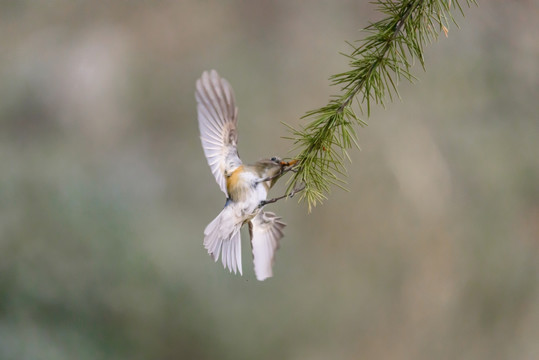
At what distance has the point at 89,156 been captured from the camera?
59.9 inches

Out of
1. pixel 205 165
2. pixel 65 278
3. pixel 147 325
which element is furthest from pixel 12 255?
pixel 205 165

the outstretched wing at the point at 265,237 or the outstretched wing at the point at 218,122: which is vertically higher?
the outstretched wing at the point at 218,122

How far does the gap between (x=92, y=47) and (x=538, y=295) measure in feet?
4.87

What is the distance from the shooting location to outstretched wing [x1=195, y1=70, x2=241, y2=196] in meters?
0.42

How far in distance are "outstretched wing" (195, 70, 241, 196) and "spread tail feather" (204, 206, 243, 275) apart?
0.02m

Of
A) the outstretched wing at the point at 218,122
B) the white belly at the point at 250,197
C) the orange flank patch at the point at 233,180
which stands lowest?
the white belly at the point at 250,197

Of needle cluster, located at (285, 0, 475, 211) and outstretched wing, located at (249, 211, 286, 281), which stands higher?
needle cluster, located at (285, 0, 475, 211)

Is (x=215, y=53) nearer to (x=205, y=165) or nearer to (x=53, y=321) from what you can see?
(x=205, y=165)

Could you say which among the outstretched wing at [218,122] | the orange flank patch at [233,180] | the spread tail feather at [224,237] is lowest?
the spread tail feather at [224,237]

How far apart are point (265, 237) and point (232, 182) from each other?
6 centimetres

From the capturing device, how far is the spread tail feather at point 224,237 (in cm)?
47

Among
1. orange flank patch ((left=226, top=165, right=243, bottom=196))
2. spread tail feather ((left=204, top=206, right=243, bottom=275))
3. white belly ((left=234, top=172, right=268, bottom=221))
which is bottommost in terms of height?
spread tail feather ((left=204, top=206, right=243, bottom=275))

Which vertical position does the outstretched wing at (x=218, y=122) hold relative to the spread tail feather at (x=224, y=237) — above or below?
above

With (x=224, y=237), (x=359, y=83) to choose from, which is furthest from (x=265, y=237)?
(x=359, y=83)
